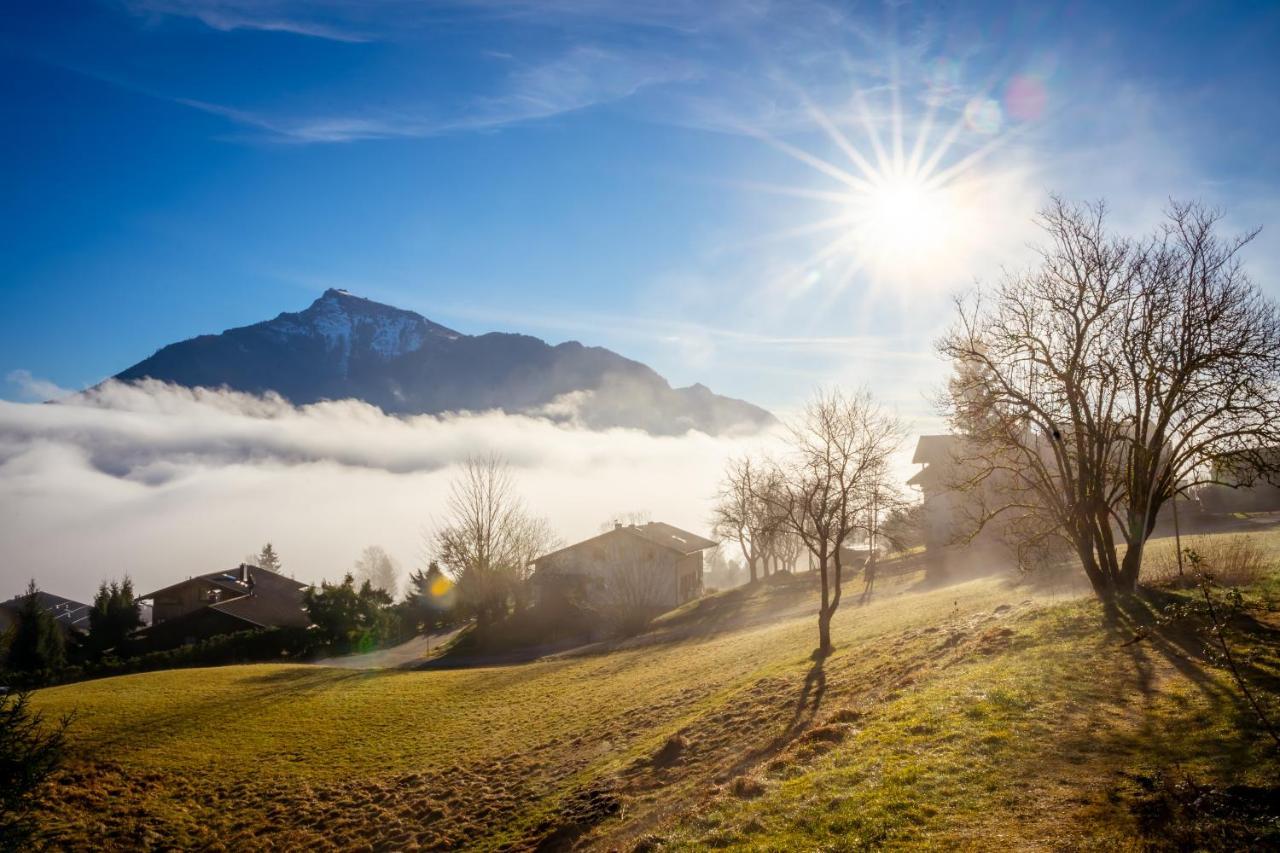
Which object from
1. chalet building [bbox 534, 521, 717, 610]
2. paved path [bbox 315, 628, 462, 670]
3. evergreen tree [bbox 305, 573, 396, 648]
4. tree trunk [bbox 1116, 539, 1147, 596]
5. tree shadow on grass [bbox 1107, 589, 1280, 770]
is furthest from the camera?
evergreen tree [bbox 305, 573, 396, 648]

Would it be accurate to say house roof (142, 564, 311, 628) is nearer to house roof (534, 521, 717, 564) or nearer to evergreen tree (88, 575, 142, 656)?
evergreen tree (88, 575, 142, 656)

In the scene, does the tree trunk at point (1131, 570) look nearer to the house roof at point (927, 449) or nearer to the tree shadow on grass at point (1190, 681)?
the tree shadow on grass at point (1190, 681)

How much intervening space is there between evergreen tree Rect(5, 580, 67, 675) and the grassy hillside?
78.5 feet

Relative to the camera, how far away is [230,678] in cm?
3069

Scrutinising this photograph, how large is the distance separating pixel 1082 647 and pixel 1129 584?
545 centimetres

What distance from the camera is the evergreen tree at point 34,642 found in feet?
141

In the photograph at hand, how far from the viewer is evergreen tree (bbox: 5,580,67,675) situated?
42.8 meters

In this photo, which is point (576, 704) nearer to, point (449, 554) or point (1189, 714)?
point (1189, 714)

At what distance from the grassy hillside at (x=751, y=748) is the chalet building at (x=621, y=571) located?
55.6 ft

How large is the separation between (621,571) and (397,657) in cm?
1806

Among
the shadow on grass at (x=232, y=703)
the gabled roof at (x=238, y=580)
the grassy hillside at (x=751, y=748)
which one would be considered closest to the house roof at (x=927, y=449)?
the grassy hillside at (x=751, y=748)

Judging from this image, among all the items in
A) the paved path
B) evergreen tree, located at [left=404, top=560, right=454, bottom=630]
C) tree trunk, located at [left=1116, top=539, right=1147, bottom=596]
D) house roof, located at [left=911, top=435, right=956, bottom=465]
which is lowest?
the paved path

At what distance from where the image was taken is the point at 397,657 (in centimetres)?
4572

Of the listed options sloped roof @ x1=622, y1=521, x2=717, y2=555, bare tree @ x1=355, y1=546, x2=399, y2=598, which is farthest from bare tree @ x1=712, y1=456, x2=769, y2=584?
bare tree @ x1=355, y1=546, x2=399, y2=598
